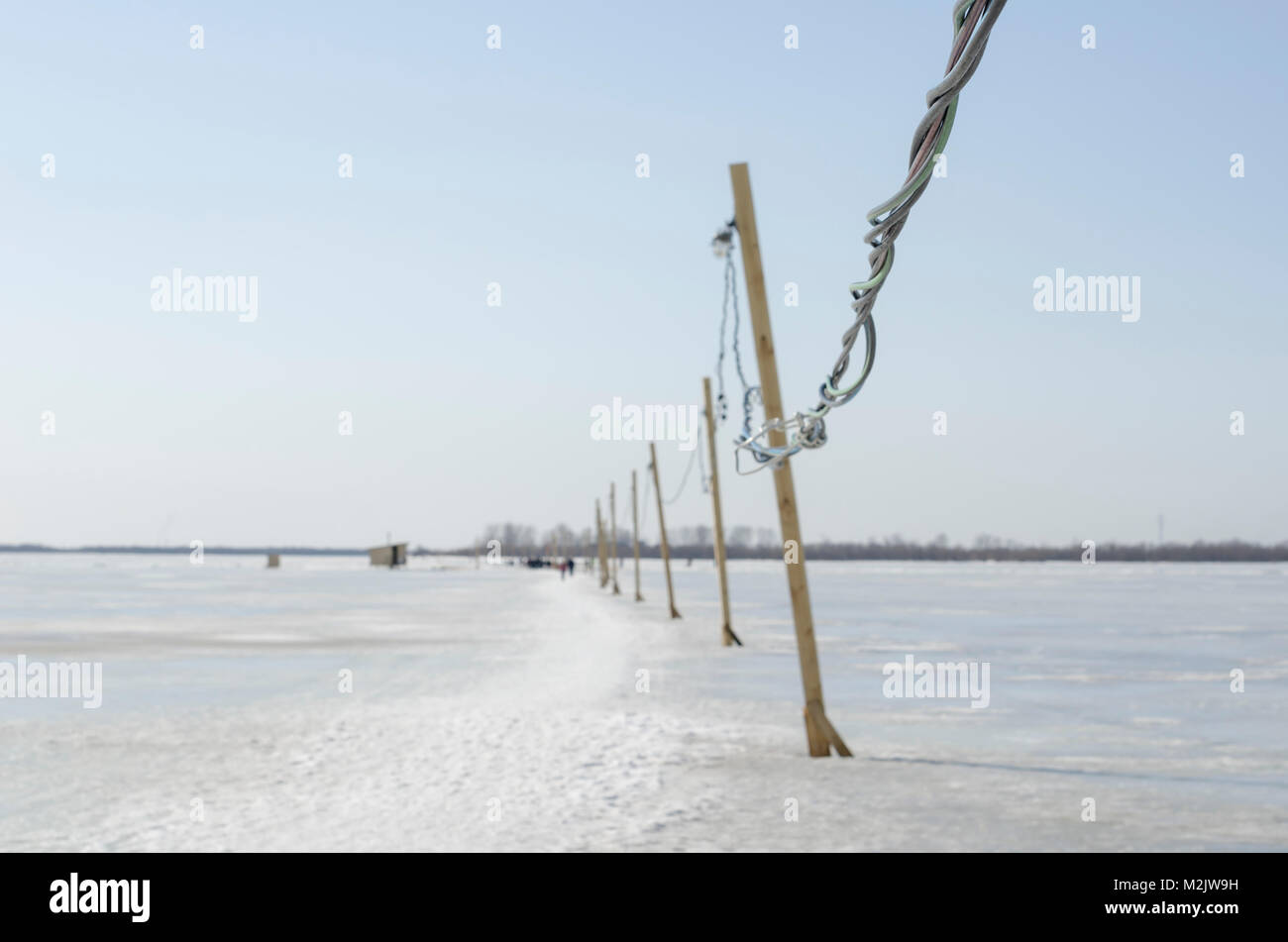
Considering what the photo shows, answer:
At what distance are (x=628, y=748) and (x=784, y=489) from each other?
2.81 meters

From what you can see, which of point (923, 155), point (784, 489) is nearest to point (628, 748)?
point (784, 489)

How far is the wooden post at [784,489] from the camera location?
384 inches

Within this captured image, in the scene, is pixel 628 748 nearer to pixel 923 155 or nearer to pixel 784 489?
pixel 784 489

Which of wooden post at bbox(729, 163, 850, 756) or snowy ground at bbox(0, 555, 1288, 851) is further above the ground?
wooden post at bbox(729, 163, 850, 756)

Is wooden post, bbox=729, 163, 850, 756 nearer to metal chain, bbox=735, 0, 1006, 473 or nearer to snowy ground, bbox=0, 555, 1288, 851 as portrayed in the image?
snowy ground, bbox=0, 555, 1288, 851

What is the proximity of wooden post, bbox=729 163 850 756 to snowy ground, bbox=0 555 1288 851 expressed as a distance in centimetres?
37

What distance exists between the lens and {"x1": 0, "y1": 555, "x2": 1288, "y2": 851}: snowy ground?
7.07 m

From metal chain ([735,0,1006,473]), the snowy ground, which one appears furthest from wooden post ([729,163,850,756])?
metal chain ([735,0,1006,473])

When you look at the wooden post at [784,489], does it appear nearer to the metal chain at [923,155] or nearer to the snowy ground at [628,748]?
the snowy ground at [628,748]

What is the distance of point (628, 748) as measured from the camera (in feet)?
32.8
